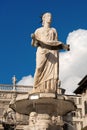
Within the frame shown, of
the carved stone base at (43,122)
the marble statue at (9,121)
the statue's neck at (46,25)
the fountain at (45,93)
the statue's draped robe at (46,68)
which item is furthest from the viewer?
the marble statue at (9,121)

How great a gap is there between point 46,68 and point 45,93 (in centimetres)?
136

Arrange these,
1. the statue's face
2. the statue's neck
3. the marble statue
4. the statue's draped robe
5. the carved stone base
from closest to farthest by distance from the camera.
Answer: the carved stone base, the statue's draped robe, the statue's neck, the statue's face, the marble statue

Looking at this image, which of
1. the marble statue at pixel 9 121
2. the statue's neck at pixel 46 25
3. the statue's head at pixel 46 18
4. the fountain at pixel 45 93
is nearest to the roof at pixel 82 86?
the marble statue at pixel 9 121

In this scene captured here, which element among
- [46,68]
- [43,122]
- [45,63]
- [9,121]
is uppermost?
[45,63]

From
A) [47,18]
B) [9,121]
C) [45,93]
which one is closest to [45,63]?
[45,93]

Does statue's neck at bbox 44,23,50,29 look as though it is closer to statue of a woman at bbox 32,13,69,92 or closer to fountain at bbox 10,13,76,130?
fountain at bbox 10,13,76,130

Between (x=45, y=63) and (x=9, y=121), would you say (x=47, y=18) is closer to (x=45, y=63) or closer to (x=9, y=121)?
(x=45, y=63)

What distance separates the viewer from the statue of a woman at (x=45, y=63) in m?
16.0

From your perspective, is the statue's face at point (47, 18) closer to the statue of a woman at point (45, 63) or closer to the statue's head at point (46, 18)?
the statue's head at point (46, 18)

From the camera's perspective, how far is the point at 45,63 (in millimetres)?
16219

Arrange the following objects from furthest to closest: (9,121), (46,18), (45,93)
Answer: (9,121)
(46,18)
(45,93)

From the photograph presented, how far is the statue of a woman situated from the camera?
52.6 feet

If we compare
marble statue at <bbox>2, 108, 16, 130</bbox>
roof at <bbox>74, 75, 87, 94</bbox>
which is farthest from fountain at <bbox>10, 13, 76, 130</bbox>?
roof at <bbox>74, 75, 87, 94</bbox>

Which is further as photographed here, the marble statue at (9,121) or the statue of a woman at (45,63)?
the marble statue at (9,121)
